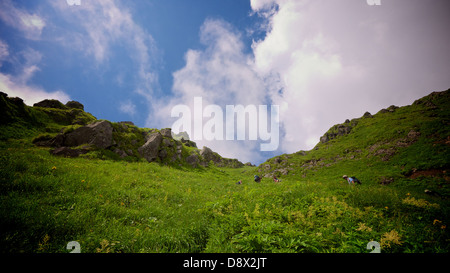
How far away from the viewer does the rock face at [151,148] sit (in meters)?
26.2

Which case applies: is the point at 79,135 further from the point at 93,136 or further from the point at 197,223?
the point at 197,223

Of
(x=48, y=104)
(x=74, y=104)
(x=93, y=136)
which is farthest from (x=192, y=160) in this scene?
(x=74, y=104)

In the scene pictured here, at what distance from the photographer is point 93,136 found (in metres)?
20.9

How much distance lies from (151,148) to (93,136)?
865cm

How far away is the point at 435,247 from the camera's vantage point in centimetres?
365

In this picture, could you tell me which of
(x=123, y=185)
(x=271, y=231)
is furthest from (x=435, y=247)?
(x=123, y=185)

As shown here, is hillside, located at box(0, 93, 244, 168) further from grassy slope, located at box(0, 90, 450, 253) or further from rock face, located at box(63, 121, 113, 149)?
grassy slope, located at box(0, 90, 450, 253)

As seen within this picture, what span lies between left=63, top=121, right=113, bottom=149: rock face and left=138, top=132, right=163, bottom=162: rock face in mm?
5136

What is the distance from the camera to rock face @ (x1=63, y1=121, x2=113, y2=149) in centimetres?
1978

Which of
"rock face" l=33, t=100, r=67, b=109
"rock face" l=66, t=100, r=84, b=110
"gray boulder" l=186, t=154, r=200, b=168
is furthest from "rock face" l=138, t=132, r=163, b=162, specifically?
"rock face" l=66, t=100, r=84, b=110

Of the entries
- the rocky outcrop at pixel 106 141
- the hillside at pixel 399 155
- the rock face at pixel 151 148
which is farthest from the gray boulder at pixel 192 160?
the hillside at pixel 399 155
